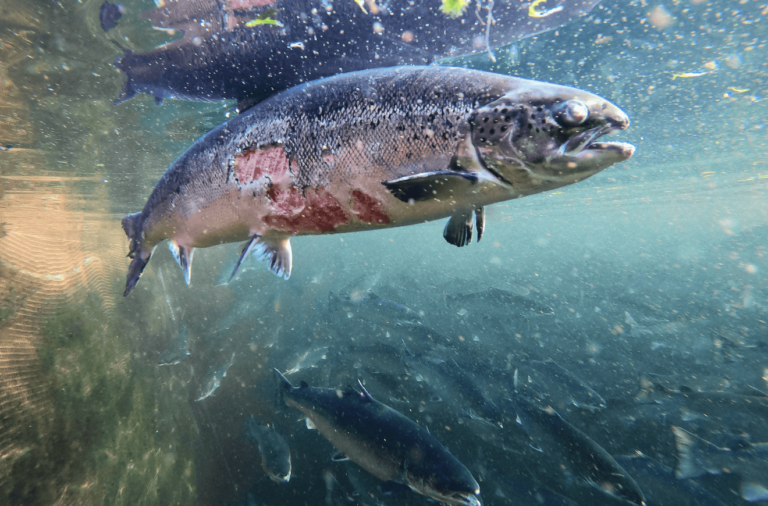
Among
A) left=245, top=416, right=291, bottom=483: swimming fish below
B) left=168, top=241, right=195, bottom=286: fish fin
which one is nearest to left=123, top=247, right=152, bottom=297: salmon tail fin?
left=168, top=241, right=195, bottom=286: fish fin

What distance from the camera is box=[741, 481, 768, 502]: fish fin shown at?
4.44 m

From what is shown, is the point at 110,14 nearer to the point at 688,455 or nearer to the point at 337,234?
the point at 337,234

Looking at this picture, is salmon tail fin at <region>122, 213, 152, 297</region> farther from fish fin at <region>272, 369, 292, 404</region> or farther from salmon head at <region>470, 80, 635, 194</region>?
fish fin at <region>272, 369, 292, 404</region>

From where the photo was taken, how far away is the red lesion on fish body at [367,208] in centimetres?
148

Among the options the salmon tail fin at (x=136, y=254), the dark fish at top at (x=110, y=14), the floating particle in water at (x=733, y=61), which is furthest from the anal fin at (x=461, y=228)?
the floating particle in water at (x=733, y=61)

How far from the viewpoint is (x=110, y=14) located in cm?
458

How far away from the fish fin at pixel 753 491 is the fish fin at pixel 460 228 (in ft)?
23.6

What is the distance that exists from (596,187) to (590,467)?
87.2 ft

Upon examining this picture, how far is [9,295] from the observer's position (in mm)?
5602

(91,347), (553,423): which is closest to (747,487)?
(553,423)

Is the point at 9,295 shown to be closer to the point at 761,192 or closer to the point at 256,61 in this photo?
the point at 256,61

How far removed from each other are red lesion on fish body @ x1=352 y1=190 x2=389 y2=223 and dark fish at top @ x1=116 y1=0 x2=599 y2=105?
68.2 inches

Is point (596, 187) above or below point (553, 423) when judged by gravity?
above

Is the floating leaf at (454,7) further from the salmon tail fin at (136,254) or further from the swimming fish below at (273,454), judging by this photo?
the swimming fish below at (273,454)
